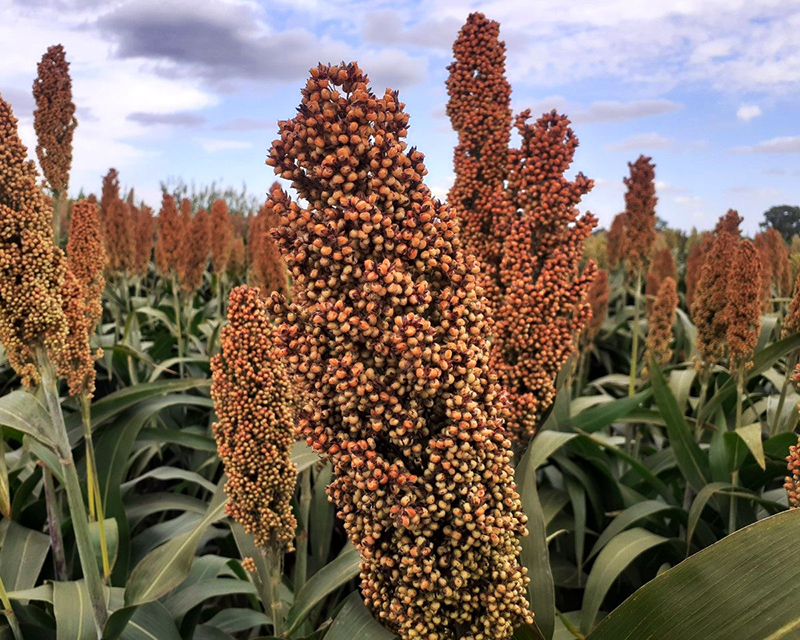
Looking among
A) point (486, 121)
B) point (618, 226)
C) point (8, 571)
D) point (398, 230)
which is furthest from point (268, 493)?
point (618, 226)

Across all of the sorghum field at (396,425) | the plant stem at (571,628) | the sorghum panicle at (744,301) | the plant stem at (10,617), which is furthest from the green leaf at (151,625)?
the sorghum panicle at (744,301)

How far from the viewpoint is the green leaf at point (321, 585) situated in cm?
273

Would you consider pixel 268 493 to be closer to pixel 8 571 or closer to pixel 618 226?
pixel 8 571

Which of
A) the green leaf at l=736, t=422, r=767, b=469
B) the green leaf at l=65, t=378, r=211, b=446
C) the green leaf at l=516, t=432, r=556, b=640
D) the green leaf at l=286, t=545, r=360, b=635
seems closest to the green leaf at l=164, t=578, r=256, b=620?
the green leaf at l=286, t=545, r=360, b=635

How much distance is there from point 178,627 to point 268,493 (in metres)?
1.10

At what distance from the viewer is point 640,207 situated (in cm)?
682

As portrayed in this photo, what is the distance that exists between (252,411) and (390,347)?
1.33 m

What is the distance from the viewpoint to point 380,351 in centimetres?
150

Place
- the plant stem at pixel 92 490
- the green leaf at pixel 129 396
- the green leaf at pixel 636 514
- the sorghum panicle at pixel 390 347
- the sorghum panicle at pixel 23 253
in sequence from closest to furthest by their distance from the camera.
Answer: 1. the sorghum panicle at pixel 390 347
2. the sorghum panicle at pixel 23 253
3. the plant stem at pixel 92 490
4. the green leaf at pixel 636 514
5. the green leaf at pixel 129 396

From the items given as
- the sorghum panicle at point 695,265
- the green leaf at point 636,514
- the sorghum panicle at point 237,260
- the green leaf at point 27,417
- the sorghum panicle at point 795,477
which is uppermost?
the sorghum panicle at point 237,260

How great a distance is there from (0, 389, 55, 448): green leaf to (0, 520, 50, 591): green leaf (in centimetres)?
114

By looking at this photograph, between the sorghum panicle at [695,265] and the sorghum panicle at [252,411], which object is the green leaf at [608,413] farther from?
the sorghum panicle at [695,265]

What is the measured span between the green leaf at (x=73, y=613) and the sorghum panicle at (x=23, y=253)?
108 centimetres

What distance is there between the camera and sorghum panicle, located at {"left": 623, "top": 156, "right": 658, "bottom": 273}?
6.78 meters
